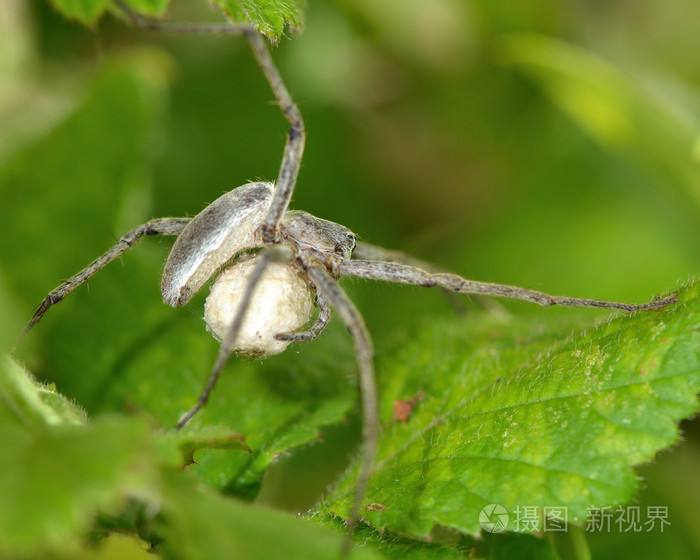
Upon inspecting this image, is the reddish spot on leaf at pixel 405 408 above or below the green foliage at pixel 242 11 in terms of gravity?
below

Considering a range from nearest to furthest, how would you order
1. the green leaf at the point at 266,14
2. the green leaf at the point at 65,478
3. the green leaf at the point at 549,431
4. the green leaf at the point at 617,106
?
the green leaf at the point at 65,478 → the green leaf at the point at 549,431 → the green leaf at the point at 266,14 → the green leaf at the point at 617,106

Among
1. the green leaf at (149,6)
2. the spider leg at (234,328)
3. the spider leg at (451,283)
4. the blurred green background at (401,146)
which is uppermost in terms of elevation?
the blurred green background at (401,146)

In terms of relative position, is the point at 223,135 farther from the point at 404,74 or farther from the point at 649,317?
the point at 649,317

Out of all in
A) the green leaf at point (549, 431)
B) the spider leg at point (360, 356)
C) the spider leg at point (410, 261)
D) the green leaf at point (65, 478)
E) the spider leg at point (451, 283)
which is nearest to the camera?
the green leaf at point (65, 478)

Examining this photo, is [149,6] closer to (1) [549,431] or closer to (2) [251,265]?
(2) [251,265]

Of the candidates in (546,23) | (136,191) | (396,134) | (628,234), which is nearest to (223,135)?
(396,134)

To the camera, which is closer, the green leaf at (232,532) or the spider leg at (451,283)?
the green leaf at (232,532)

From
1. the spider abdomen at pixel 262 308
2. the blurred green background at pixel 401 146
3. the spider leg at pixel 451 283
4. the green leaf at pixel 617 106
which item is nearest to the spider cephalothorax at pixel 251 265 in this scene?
the spider abdomen at pixel 262 308

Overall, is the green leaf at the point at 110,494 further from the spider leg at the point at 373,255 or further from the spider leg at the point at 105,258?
the spider leg at the point at 373,255
